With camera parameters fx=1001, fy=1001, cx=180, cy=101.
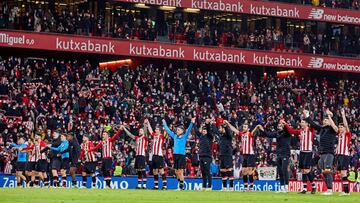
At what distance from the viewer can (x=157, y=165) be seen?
39.4 meters

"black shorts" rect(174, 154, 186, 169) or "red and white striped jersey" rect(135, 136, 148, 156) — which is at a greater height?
"red and white striped jersey" rect(135, 136, 148, 156)

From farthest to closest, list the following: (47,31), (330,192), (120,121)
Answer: (47,31)
(120,121)
(330,192)

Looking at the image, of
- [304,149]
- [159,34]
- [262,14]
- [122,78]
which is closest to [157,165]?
[304,149]

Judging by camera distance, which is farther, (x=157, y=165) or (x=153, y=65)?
(x=153, y=65)

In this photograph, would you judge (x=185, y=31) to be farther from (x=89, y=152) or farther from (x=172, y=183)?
(x=89, y=152)

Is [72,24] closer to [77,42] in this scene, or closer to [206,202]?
[77,42]

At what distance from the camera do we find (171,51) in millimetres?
68688

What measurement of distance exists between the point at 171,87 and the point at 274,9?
499 inches

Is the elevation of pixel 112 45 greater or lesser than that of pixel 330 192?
greater

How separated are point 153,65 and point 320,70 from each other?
14.4 m

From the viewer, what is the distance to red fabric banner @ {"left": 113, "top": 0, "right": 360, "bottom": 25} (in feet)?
229

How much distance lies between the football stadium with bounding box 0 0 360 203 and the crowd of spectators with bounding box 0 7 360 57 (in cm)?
9

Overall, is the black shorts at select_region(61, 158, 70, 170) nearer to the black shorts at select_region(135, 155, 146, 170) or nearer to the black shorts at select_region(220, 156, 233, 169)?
the black shorts at select_region(135, 155, 146, 170)

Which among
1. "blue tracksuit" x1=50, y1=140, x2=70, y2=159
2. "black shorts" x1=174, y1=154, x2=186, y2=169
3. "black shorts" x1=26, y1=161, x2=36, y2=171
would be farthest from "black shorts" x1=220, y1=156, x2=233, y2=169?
"black shorts" x1=26, y1=161, x2=36, y2=171
